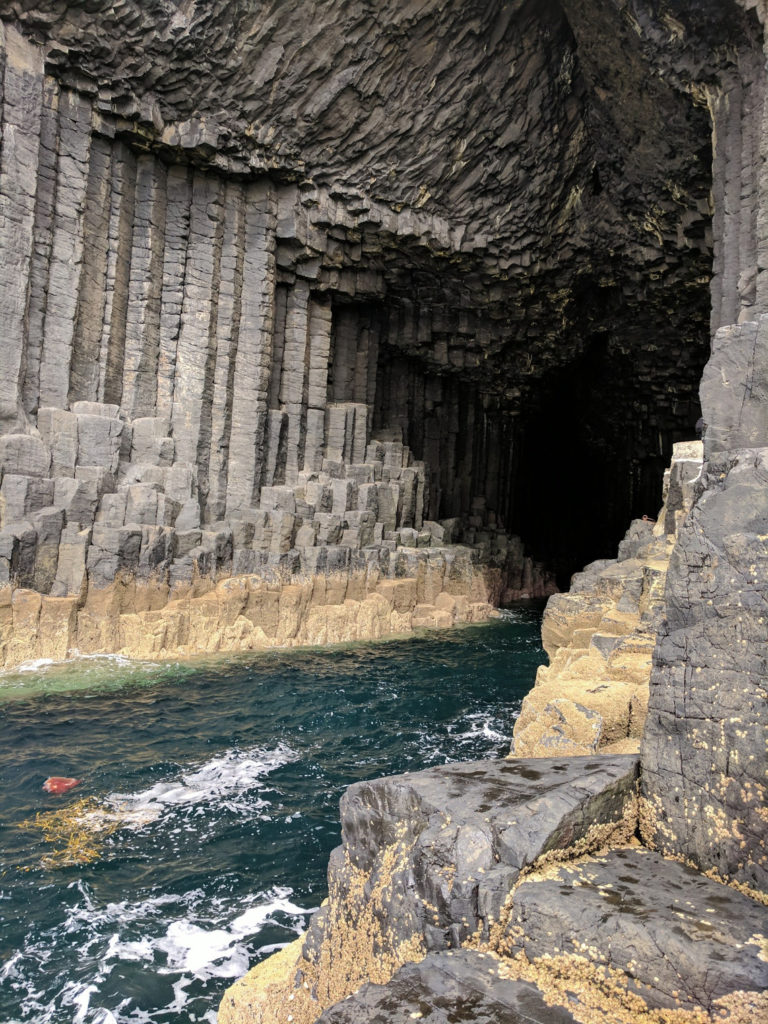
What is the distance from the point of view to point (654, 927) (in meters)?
3.05

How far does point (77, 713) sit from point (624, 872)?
9.98 metres

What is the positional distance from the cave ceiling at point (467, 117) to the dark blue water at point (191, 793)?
530 inches

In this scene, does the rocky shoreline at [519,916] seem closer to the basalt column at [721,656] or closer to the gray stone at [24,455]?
the basalt column at [721,656]

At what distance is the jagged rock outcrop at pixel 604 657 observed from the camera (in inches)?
240

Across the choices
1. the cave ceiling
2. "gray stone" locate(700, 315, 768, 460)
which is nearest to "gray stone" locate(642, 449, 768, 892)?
"gray stone" locate(700, 315, 768, 460)

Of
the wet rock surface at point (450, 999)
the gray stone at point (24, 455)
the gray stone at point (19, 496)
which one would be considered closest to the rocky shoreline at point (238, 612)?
the gray stone at point (19, 496)

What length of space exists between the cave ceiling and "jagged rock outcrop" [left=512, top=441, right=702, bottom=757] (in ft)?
36.6

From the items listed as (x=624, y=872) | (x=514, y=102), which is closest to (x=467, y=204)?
(x=514, y=102)

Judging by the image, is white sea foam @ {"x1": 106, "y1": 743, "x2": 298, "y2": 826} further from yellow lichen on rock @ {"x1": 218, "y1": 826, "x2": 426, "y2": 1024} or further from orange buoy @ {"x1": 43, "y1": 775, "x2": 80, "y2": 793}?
yellow lichen on rock @ {"x1": 218, "y1": 826, "x2": 426, "y2": 1024}

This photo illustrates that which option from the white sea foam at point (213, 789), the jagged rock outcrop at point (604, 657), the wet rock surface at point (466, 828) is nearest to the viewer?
the wet rock surface at point (466, 828)

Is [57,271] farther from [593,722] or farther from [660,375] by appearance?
[660,375]

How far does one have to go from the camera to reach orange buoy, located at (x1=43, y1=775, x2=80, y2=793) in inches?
328

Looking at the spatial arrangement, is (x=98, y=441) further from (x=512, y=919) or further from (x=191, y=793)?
(x=512, y=919)

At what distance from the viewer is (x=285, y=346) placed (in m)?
22.2
